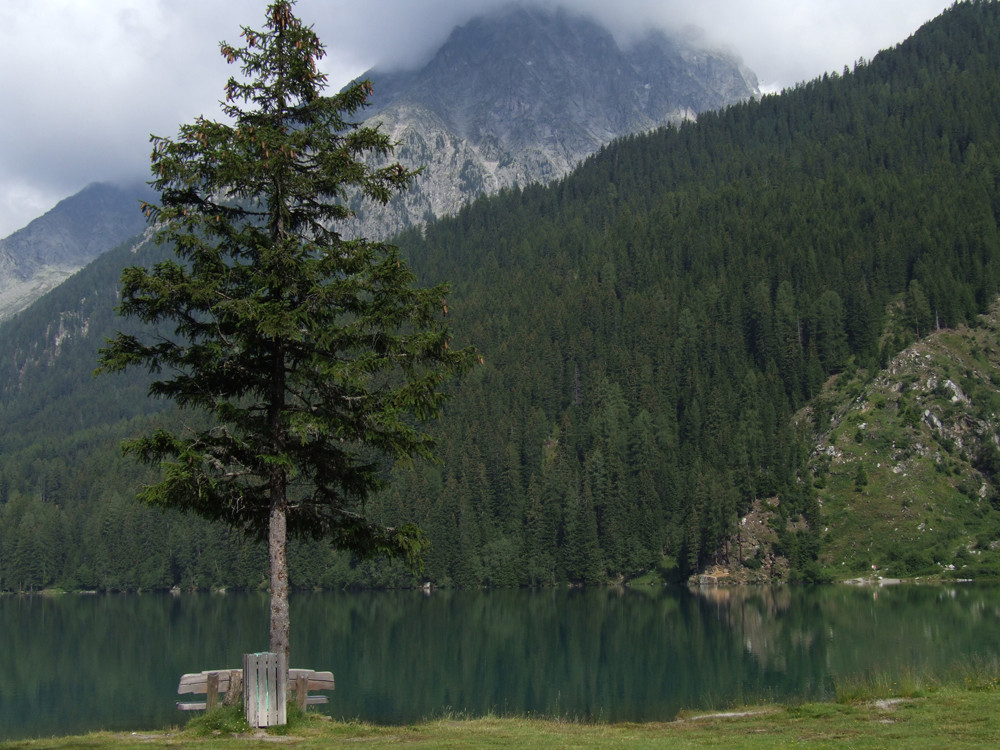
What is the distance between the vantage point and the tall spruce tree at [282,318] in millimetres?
23156

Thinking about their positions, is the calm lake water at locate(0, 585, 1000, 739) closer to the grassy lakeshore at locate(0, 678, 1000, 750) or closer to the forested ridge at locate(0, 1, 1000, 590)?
the grassy lakeshore at locate(0, 678, 1000, 750)

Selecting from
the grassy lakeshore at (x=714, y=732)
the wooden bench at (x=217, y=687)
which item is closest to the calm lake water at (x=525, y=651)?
the grassy lakeshore at (x=714, y=732)

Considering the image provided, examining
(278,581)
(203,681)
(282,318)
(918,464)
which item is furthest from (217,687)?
(918,464)

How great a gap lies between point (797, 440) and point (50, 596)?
485ft

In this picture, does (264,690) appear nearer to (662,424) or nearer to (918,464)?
(918,464)

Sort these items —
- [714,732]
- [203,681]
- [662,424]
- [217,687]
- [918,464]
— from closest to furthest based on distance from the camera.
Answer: [714,732]
[203,681]
[217,687]
[918,464]
[662,424]

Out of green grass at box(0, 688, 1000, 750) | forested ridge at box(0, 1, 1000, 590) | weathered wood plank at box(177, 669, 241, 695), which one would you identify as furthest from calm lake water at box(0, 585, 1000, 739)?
forested ridge at box(0, 1, 1000, 590)

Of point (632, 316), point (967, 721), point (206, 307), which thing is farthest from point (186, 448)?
point (632, 316)

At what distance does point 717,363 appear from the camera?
6949 inches

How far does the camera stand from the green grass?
19.5m

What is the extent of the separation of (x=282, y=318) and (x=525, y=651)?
55.1 m

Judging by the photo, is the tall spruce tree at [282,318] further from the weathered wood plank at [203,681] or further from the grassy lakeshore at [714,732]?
the grassy lakeshore at [714,732]

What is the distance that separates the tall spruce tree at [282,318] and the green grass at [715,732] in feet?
10.3

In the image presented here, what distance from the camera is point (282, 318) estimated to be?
2259 centimetres
